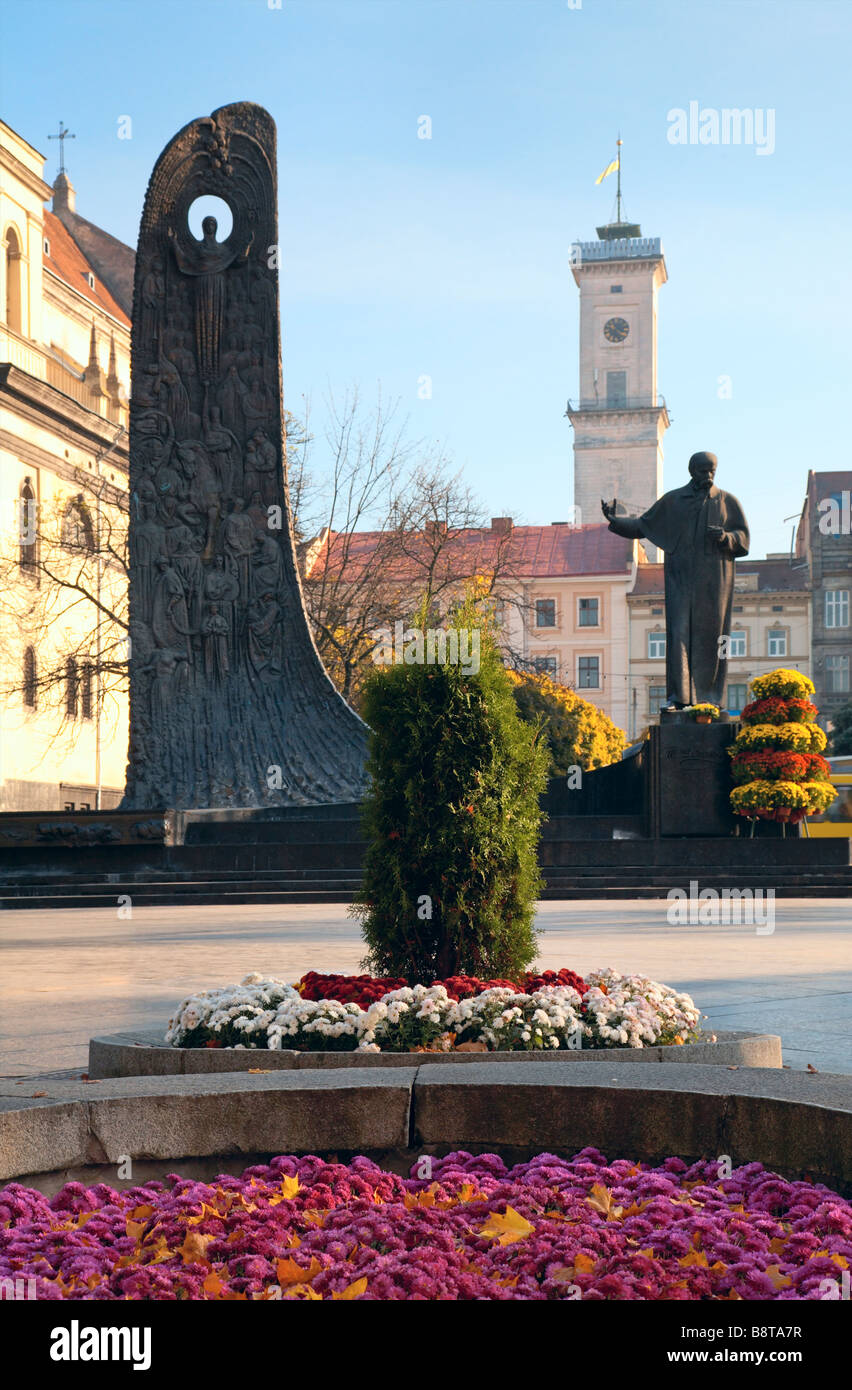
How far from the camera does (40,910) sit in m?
16.9

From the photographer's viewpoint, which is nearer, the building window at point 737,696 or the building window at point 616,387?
the building window at point 737,696

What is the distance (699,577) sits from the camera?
19.2 metres

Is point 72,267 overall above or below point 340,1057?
Answer: above

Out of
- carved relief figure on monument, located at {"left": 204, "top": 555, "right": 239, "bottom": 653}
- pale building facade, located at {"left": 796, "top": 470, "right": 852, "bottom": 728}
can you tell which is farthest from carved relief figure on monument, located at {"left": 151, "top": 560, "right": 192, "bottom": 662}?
pale building facade, located at {"left": 796, "top": 470, "right": 852, "bottom": 728}

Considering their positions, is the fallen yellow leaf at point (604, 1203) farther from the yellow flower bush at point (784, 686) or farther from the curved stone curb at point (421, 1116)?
the yellow flower bush at point (784, 686)

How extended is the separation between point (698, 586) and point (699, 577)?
0.12 metres

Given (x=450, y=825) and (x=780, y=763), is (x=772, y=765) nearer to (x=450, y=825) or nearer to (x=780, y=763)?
(x=780, y=763)

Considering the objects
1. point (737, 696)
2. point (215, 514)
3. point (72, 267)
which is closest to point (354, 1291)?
point (215, 514)

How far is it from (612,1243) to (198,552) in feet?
60.6

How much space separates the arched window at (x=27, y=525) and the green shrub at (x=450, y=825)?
1475 inches

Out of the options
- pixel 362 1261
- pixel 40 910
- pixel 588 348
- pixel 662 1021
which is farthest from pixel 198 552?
pixel 588 348

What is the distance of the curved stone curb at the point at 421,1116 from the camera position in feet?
13.1

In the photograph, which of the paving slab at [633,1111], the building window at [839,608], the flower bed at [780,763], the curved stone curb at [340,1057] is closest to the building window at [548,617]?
the building window at [839,608]
